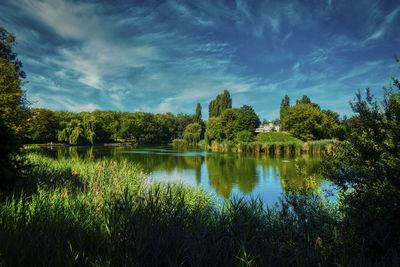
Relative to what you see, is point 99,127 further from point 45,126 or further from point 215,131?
point 215,131

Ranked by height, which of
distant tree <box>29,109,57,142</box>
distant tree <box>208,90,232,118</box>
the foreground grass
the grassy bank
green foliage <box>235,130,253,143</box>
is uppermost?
distant tree <box>208,90,232,118</box>

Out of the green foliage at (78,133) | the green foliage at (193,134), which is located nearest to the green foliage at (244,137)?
the green foliage at (193,134)

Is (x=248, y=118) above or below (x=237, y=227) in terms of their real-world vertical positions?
above

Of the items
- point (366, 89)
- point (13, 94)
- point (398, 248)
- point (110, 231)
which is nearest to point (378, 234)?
point (398, 248)

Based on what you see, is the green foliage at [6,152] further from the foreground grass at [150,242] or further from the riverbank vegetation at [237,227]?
the foreground grass at [150,242]

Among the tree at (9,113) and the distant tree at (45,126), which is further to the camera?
the distant tree at (45,126)

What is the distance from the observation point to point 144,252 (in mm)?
2408

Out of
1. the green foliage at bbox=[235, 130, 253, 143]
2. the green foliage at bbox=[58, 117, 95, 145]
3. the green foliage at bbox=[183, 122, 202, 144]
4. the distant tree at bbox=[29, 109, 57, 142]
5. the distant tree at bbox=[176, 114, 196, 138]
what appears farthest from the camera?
the distant tree at bbox=[176, 114, 196, 138]

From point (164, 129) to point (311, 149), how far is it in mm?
57687

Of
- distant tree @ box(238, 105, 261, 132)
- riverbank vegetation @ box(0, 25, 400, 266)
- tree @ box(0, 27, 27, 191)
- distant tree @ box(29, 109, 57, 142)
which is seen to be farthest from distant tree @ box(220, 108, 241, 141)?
distant tree @ box(29, 109, 57, 142)

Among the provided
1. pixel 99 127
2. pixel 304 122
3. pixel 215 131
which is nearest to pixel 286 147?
pixel 304 122

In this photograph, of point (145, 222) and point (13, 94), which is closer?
point (145, 222)

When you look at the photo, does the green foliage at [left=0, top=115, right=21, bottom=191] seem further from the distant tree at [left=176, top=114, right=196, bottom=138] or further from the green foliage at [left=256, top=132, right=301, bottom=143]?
the distant tree at [left=176, top=114, right=196, bottom=138]

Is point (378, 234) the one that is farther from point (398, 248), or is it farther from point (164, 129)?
point (164, 129)
